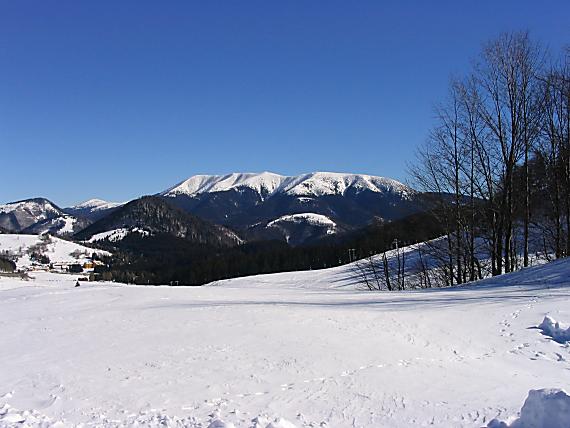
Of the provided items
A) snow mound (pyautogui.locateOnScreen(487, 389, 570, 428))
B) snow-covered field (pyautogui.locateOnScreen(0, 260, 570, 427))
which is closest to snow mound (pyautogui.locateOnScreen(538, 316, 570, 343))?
snow-covered field (pyautogui.locateOnScreen(0, 260, 570, 427))

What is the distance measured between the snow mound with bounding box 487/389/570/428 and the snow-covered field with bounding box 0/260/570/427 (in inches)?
3.0

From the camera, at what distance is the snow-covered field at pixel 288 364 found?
576 cm

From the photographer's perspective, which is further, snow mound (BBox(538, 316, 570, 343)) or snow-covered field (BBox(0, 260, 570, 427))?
snow mound (BBox(538, 316, 570, 343))

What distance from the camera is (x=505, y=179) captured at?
20547 millimetres

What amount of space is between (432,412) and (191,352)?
4.35m

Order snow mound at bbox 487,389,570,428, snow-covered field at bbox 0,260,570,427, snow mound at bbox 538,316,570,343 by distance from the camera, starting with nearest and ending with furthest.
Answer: snow mound at bbox 487,389,570,428 → snow-covered field at bbox 0,260,570,427 → snow mound at bbox 538,316,570,343

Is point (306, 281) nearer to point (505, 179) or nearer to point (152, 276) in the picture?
point (505, 179)

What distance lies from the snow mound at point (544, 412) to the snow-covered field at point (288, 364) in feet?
0.25

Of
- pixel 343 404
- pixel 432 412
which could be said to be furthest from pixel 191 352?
pixel 432 412

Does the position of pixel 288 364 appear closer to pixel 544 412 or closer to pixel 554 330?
pixel 544 412

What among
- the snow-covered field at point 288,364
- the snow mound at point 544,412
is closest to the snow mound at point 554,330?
the snow-covered field at point 288,364

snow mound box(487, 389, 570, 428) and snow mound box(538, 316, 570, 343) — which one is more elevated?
snow mound box(538, 316, 570, 343)

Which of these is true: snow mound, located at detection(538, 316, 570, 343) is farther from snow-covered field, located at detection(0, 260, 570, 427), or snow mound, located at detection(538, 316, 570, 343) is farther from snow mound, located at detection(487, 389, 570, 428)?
snow mound, located at detection(487, 389, 570, 428)

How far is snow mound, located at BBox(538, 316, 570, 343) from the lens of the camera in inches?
331
